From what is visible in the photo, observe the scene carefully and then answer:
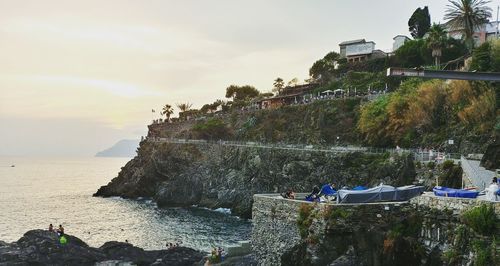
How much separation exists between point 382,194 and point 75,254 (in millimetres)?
27603

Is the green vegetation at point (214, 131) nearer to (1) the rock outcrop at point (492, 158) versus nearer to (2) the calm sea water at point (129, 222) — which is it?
(2) the calm sea water at point (129, 222)

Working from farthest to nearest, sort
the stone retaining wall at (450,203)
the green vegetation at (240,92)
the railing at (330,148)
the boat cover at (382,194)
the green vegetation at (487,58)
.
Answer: the green vegetation at (240,92)
the green vegetation at (487,58)
the railing at (330,148)
the boat cover at (382,194)
the stone retaining wall at (450,203)

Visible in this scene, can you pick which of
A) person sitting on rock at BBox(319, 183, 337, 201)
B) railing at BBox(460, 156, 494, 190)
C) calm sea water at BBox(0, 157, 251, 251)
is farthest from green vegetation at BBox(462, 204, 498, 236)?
calm sea water at BBox(0, 157, 251, 251)

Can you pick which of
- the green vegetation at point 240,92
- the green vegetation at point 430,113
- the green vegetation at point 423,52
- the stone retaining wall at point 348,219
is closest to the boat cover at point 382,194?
the stone retaining wall at point 348,219

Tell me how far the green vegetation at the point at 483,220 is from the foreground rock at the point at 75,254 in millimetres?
26802

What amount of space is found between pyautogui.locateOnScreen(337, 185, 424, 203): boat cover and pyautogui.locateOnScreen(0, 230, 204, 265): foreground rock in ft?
66.9

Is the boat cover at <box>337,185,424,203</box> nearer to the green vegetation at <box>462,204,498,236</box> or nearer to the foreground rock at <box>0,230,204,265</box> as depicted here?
the green vegetation at <box>462,204,498,236</box>

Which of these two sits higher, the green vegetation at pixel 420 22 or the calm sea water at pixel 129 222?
the green vegetation at pixel 420 22

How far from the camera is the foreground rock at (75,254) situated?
1428 inches

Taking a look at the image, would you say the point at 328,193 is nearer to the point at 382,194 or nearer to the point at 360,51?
the point at 382,194

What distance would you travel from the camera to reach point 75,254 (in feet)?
125

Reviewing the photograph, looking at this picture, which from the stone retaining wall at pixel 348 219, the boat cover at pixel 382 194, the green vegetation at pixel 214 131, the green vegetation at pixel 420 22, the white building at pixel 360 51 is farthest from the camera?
the white building at pixel 360 51

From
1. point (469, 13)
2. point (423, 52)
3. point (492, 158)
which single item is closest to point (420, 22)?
point (423, 52)

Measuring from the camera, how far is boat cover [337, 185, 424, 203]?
2228 centimetres
